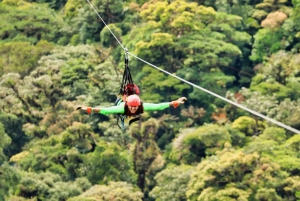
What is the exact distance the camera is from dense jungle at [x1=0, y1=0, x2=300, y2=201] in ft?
84.2

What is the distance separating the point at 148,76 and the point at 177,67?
1.53m

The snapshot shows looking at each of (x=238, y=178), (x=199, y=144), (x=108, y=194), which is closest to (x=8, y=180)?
(x=108, y=194)

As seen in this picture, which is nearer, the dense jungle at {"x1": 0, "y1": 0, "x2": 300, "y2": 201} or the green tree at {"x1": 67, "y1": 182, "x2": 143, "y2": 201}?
the green tree at {"x1": 67, "y1": 182, "x2": 143, "y2": 201}

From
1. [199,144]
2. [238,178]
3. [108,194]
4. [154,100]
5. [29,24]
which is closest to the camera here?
[238,178]

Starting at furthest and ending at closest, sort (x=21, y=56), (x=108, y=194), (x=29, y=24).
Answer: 1. (x=29, y=24)
2. (x=21, y=56)
3. (x=108, y=194)

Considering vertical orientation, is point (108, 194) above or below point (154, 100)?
above

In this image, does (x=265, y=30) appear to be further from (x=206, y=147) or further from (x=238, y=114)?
(x=206, y=147)

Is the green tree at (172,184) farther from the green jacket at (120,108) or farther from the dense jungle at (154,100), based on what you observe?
the green jacket at (120,108)

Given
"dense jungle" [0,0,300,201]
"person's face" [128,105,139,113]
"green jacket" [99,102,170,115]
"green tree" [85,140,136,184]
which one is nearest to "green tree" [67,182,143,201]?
"dense jungle" [0,0,300,201]

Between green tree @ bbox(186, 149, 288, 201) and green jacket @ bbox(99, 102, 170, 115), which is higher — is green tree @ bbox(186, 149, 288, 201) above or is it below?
below

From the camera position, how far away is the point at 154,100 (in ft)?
107

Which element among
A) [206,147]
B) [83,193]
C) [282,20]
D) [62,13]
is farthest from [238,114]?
[62,13]

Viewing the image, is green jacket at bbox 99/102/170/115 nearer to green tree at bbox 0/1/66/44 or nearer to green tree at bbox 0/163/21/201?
green tree at bbox 0/163/21/201

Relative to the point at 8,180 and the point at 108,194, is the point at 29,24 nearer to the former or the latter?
the point at 8,180
